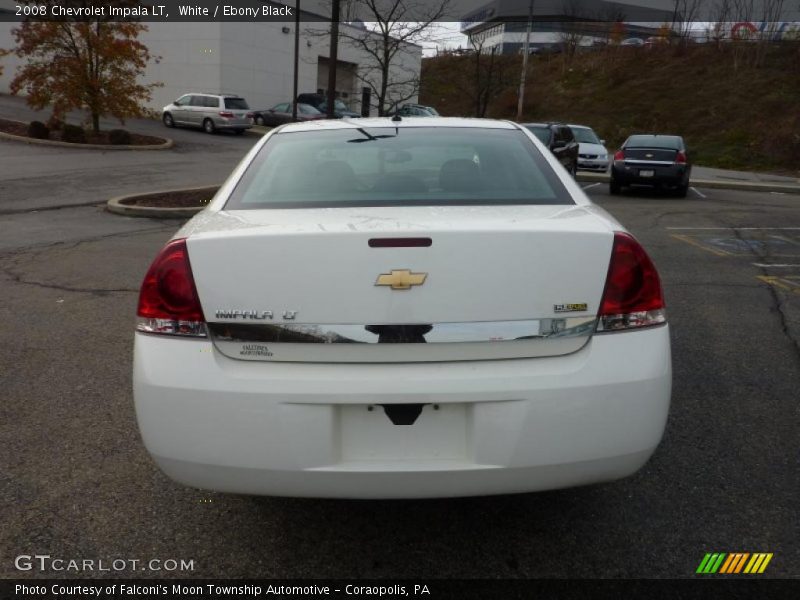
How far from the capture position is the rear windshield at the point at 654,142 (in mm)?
16562

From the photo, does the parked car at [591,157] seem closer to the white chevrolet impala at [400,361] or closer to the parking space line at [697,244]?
the parking space line at [697,244]

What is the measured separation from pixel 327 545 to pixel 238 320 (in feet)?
3.28

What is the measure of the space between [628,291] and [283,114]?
3106 centimetres

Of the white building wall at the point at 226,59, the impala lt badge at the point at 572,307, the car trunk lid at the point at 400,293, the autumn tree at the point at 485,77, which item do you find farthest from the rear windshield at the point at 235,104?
the impala lt badge at the point at 572,307

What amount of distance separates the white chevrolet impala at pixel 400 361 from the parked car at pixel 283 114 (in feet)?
89.5

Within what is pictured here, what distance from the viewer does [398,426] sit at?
231 cm

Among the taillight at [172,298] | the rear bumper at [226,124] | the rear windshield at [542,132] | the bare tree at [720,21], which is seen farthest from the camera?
the bare tree at [720,21]

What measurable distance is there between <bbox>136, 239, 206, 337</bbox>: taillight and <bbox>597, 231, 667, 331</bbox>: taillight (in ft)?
4.48

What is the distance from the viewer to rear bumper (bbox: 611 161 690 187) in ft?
51.9

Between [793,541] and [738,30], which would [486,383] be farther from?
[738,30]

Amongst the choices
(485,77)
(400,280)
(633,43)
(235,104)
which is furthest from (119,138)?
(633,43)

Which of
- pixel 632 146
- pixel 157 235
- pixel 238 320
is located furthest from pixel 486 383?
pixel 632 146

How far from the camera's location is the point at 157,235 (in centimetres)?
954

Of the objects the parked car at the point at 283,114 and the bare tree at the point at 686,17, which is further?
the bare tree at the point at 686,17
